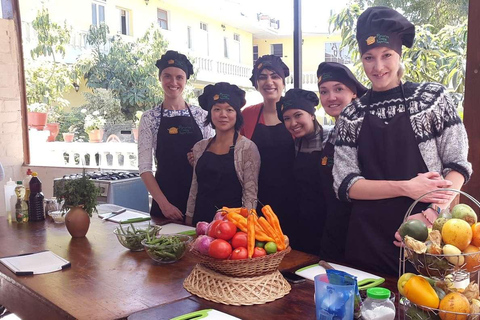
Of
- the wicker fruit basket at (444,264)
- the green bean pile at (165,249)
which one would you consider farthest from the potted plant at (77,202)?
the wicker fruit basket at (444,264)

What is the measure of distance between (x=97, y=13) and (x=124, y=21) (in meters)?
0.67

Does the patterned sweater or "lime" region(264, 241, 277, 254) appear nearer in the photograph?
"lime" region(264, 241, 277, 254)

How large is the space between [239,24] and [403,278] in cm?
1054

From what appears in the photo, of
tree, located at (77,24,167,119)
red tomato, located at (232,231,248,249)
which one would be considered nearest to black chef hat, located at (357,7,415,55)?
red tomato, located at (232,231,248,249)

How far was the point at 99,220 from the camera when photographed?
308 cm

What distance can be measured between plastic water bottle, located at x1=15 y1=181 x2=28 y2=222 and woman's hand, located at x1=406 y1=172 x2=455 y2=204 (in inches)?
93.3

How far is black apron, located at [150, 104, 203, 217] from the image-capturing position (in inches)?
132

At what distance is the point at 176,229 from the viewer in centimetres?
266

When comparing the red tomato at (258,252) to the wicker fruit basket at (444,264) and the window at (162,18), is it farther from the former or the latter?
the window at (162,18)

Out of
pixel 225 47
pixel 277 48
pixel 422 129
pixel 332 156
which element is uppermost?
pixel 225 47

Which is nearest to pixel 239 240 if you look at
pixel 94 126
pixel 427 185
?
pixel 427 185

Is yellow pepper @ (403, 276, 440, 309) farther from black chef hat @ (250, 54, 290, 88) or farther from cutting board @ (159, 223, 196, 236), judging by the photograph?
black chef hat @ (250, 54, 290, 88)

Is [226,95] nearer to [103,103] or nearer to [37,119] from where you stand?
[37,119]

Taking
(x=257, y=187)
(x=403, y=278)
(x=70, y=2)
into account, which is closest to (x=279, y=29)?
(x=70, y=2)
